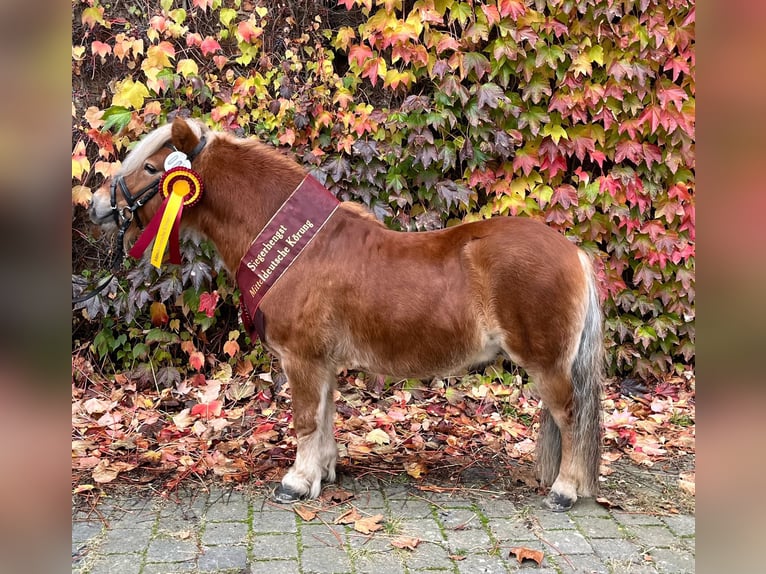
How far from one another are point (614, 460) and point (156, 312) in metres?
3.65

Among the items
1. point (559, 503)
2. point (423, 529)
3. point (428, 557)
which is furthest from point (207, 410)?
point (559, 503)

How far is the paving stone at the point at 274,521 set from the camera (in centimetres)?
335

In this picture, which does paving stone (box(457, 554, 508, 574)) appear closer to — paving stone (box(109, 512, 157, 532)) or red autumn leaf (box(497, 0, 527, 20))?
paving stone (box(109, 512, 157, 532))

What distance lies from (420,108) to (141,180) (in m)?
2.35

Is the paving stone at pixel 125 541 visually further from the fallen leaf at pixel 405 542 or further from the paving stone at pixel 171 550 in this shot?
the fallen leaf at pixel 405 542

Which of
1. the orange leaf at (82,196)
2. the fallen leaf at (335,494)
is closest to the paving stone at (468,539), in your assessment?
the fallen leaf at (335,494)

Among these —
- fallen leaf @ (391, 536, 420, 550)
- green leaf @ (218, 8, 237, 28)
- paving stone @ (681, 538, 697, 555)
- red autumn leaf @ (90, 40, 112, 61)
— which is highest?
green leaf @ (218, 8, 237, 28)

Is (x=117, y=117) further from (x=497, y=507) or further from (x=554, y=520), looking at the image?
(x=554, y=520)

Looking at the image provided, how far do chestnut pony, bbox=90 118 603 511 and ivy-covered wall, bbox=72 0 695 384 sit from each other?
5.14 feet

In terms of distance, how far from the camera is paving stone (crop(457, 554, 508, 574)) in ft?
9.82

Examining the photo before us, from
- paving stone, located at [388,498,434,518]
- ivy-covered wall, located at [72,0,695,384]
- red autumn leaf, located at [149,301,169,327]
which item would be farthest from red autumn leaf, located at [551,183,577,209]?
red autumn leaf, located at [149,301,169,327]

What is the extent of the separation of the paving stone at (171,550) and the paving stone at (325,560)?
53 cm

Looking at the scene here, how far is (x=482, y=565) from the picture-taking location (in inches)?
120
